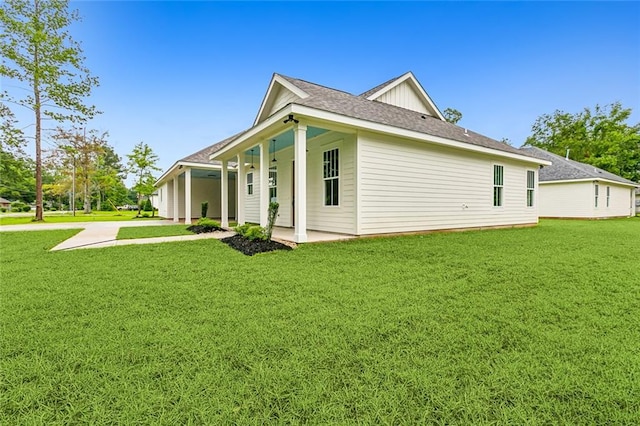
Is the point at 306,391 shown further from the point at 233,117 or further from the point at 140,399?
the point at 233,117

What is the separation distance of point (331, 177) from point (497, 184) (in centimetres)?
638

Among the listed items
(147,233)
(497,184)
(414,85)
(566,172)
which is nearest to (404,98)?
(414,85)

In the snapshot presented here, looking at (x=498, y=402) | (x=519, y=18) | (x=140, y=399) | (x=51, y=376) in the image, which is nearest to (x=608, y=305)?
(x=498, y=402)

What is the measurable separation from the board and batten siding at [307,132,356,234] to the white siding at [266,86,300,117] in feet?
5.40

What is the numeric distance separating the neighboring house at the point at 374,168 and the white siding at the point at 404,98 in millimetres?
37

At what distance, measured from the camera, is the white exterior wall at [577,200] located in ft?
56.8

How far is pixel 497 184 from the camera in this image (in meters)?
10.2

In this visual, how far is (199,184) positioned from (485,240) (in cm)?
1551

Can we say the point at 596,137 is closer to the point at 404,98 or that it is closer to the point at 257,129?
the point at 404,98

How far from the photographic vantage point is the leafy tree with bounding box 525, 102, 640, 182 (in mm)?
26234

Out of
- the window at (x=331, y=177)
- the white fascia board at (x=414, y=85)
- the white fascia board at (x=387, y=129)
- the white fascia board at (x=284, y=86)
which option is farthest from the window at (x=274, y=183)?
the white fascia board at (x=387, y=129)

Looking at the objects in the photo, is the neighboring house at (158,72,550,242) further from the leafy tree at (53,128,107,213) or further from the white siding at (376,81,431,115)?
the leafy tree at (53,128,107,213)

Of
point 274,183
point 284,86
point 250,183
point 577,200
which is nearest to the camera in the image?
point 284,86

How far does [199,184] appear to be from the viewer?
17.4 m
